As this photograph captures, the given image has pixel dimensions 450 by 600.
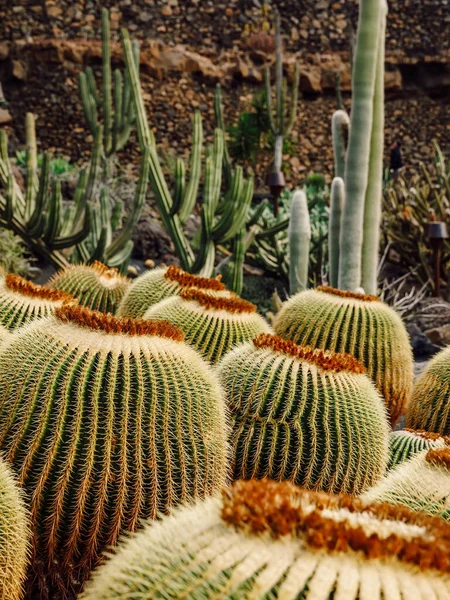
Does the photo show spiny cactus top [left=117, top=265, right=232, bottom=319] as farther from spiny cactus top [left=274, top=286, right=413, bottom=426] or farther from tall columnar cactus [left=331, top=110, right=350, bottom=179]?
tall columnar cactus [left=331, top=110, right=350, bottom=179]

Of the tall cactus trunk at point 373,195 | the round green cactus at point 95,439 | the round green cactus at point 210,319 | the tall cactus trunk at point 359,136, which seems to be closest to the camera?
the round green cactus at point 95,439

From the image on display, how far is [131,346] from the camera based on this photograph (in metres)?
2.26

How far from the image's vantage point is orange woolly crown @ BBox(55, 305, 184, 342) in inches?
90.2

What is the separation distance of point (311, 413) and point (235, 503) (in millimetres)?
1492

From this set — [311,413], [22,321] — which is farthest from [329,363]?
[22,321]

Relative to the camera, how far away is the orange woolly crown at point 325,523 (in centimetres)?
102

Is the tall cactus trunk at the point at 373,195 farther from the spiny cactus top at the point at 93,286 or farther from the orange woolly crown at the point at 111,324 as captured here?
the orange woolly crown at the point at 111,324

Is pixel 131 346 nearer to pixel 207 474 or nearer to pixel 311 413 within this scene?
pixel 207 474

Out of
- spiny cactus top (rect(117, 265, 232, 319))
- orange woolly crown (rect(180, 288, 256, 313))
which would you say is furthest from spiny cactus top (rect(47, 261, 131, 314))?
orange woolly crown (rect(180, 288, 256, 313))

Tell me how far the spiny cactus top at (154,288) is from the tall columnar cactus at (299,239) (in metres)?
2.60

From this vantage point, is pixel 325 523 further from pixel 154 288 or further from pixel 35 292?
pixel 154 288

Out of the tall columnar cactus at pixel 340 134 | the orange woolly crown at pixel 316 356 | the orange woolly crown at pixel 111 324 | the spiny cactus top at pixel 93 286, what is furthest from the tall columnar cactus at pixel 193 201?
the orange woolly crown at pixel 111 324

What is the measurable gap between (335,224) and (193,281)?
8.74ft

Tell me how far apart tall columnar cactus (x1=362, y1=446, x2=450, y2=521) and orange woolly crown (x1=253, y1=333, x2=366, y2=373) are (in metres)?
0.76
